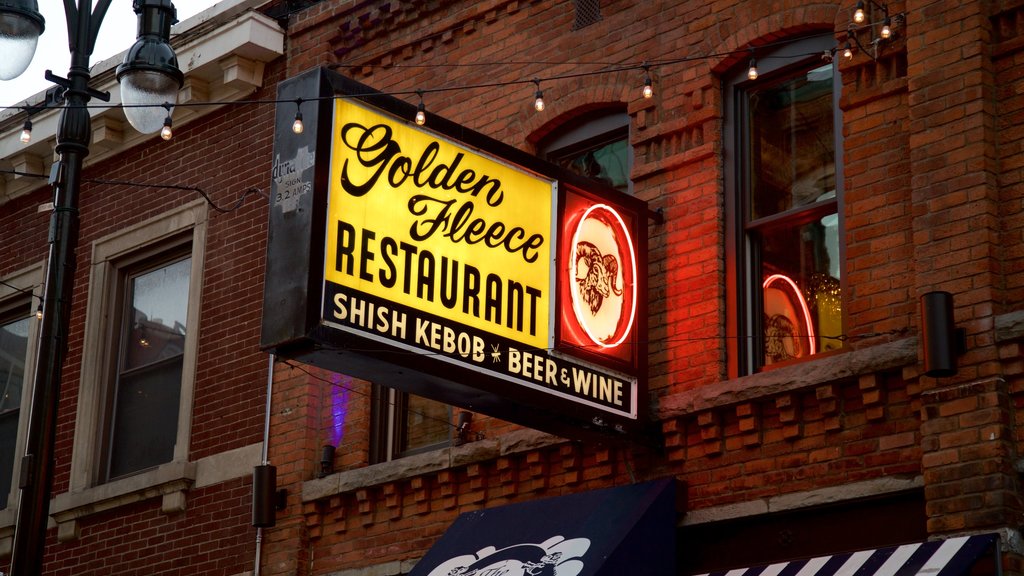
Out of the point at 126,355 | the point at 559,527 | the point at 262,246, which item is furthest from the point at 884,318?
the point at 126,355

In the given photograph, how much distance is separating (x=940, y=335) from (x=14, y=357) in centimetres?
1074

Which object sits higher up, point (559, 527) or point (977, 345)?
point (977, 345)

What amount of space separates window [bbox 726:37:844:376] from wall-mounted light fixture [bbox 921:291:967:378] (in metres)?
1.28

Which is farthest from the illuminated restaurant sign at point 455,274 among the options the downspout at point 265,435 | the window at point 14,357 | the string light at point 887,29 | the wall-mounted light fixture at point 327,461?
the window at point 14,357

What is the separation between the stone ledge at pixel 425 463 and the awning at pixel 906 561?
2419 mm

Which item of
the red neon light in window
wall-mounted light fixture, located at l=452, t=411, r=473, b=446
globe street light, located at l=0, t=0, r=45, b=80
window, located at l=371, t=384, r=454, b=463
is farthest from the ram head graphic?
globe street light, located at l=0, t=0, r=45, b=80

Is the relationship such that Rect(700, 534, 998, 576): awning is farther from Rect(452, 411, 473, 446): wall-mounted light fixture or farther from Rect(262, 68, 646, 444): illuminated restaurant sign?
Rect(452, 411, 473, 446): wall-mounted light fixture

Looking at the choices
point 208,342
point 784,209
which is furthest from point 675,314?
point 208,342

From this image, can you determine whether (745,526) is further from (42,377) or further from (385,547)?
(42,377)

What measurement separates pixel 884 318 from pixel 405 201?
2969 mm

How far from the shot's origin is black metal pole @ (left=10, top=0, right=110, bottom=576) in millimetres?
9273

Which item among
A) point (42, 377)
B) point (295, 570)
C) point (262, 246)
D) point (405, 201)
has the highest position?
point (262, 246)

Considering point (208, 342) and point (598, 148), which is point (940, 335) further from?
point (208, 342)

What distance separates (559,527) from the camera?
10.4m
